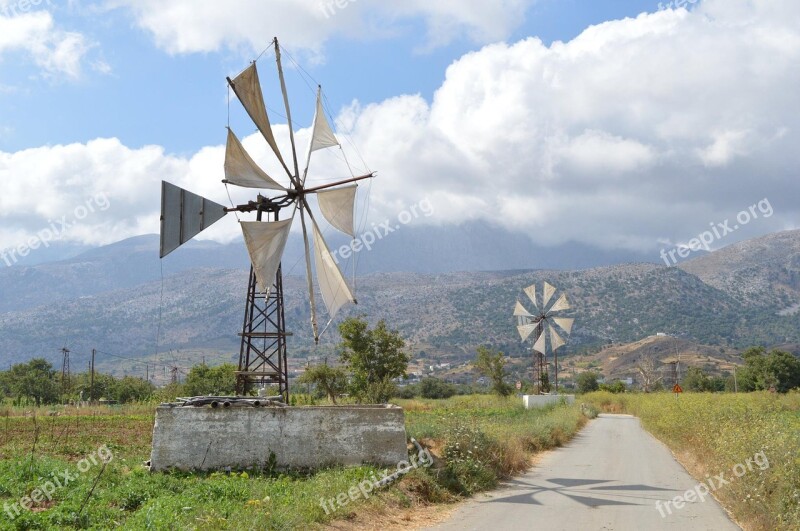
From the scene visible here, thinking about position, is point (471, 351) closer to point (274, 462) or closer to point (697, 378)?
point (697, 378)

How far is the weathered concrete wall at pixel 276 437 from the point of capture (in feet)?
52.2

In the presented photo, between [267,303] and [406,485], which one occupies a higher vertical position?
[267,303]

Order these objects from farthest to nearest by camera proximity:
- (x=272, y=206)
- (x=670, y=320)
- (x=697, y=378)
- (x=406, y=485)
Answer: (x=670, y=320), (x=697, y=378), (x=272, y=206), (x=406, y=485)

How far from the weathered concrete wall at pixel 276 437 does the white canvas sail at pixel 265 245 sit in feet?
16.1

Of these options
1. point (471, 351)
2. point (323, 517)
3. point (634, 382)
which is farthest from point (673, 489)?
point (471, 351)

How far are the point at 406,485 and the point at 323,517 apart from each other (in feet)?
11.9

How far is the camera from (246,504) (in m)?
12.0

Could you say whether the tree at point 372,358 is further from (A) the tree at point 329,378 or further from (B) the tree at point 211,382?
(B) the tree at point 211,382

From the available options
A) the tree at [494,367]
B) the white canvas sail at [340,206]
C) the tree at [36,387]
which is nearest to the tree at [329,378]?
the tree at [494,367]

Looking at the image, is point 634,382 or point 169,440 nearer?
point 169,440

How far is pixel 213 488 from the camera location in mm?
13148

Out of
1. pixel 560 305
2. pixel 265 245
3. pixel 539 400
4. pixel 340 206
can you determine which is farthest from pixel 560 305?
pixel 265 245

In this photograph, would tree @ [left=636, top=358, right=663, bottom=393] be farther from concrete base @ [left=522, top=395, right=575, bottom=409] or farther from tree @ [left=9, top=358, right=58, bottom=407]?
tree @ [left=9, top=358, right=58, bottom=407]

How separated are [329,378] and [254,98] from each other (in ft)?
93.3
